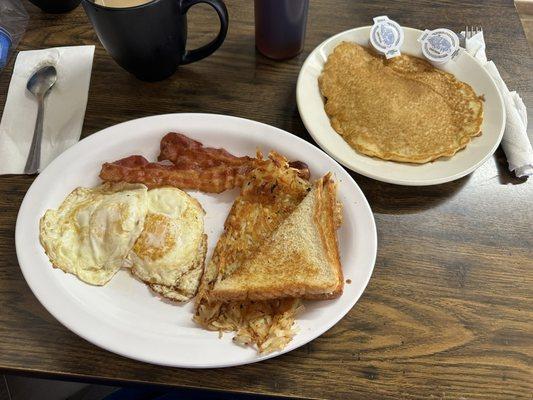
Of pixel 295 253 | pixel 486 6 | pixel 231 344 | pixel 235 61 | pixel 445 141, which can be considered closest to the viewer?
pixel 231 344

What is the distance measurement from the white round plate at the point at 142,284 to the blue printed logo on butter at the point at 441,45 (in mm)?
584

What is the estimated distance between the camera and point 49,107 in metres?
1.48

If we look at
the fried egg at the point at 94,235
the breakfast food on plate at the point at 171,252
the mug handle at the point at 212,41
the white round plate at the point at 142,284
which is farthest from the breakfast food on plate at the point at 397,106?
the fried egg at the point at 94,235

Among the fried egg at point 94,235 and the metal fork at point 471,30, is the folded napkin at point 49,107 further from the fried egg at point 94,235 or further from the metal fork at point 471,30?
the metal fork at point 471,30

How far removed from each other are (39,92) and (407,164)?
1191 millimetres

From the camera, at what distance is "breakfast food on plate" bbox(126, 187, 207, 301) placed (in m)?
1.16

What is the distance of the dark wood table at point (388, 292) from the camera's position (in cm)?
106

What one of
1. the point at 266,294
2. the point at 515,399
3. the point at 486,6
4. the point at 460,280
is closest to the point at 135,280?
the point at 266,294

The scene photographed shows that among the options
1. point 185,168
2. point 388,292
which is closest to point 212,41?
point 185,168

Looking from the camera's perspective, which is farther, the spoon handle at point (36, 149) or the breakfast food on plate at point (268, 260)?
the spoon handle at point (36, 149)

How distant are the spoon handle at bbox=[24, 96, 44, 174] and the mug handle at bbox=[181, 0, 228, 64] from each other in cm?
49

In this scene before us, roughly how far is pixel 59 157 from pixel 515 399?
4.26 ft

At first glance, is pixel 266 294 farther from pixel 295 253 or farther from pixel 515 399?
pixel 515 399

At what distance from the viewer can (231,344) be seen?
40.6 inches
